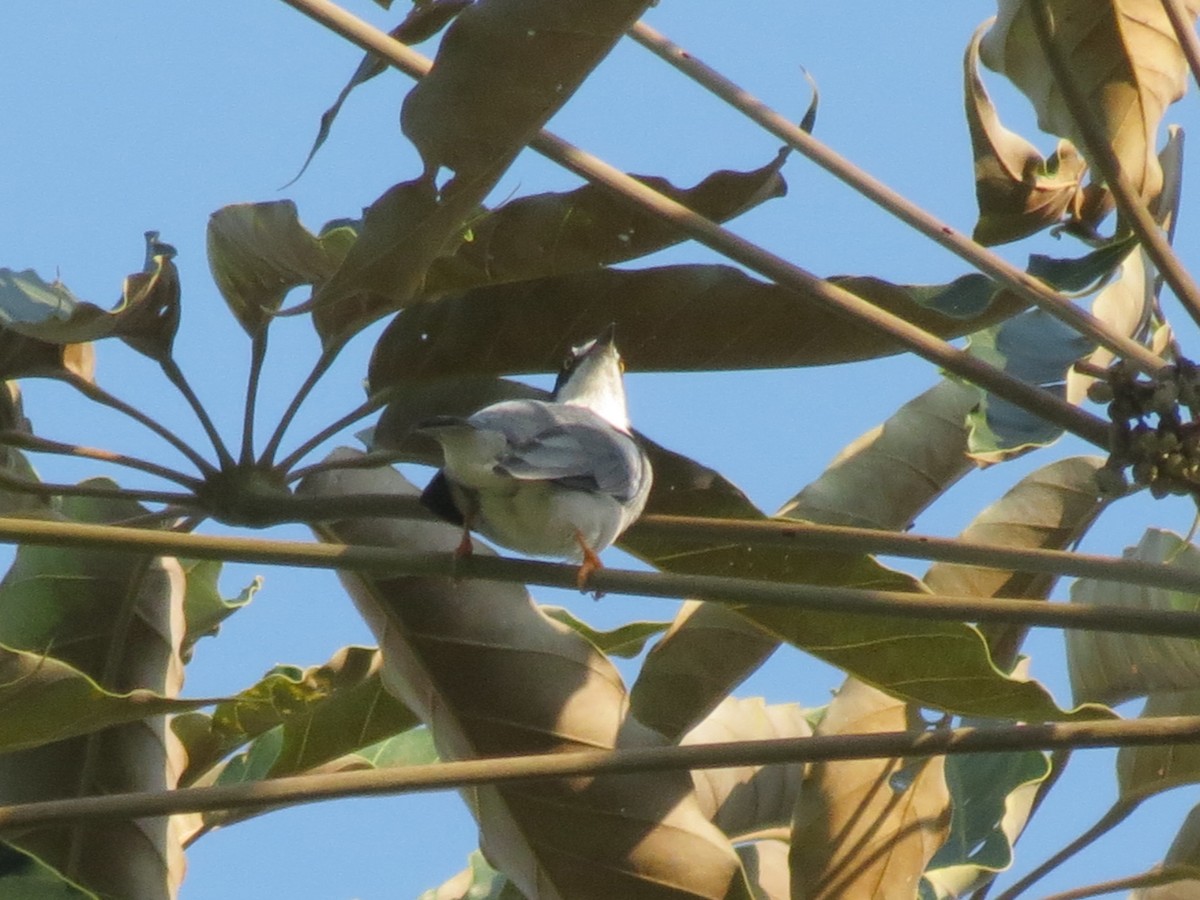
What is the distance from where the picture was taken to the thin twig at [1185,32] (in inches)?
118

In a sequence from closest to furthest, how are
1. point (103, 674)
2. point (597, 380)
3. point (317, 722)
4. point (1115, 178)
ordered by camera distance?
1. point (1115, 178)
2. point (103, 674)
3. point (317, 722)
4. point (597, 380)

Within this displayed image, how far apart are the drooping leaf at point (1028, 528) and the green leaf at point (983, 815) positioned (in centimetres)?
29

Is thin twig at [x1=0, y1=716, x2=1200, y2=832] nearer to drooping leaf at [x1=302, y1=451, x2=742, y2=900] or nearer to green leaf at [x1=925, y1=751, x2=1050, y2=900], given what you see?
drooping leaf at [x1=302, y1=451, x2=742, y2=900]

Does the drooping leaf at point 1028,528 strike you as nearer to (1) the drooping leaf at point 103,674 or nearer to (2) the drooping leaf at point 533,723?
(2) the drooping leaf at point 533,723

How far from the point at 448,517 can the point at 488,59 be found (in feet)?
3.61

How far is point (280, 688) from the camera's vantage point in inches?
130

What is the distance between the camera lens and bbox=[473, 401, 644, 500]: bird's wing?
3543 mm

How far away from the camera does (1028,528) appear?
379 centimetres

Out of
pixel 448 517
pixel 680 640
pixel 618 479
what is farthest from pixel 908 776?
pixel 448 517

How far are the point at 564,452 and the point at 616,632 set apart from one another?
1.86ft

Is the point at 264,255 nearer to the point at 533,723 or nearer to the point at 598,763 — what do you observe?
the point at 533,723

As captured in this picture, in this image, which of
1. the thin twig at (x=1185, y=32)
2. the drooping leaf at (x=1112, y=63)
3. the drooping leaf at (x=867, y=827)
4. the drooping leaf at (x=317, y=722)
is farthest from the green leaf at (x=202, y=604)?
the thin twig at (x=1185, y=32)

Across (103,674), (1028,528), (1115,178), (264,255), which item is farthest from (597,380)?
(1115,178)

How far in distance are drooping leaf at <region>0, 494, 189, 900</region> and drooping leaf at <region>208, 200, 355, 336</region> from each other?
0.49 meters
